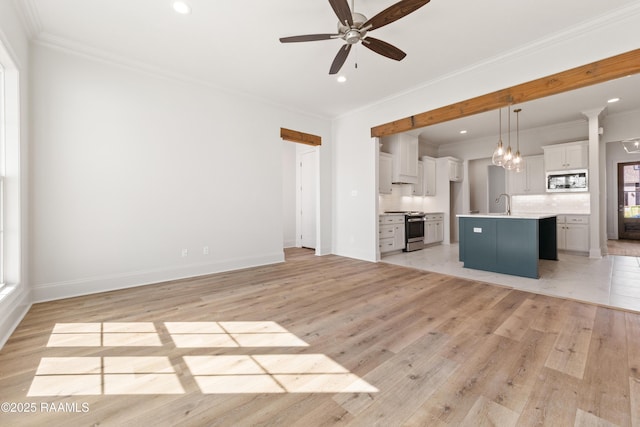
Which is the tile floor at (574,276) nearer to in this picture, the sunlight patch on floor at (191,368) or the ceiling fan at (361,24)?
the sunlight patch on floor at (191,368)

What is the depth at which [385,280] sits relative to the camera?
12.9 ft

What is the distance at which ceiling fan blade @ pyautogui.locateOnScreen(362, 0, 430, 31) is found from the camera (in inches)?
83.8

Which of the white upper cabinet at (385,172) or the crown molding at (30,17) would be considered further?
the white upper cabinet at (385,172)

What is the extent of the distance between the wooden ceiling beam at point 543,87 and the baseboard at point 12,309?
5457 millimetres

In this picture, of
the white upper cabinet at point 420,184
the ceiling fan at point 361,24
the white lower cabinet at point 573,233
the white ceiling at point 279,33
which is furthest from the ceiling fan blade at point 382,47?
the white lower cabinet at point 573,233

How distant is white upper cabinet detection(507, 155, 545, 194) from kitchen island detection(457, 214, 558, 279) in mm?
2181

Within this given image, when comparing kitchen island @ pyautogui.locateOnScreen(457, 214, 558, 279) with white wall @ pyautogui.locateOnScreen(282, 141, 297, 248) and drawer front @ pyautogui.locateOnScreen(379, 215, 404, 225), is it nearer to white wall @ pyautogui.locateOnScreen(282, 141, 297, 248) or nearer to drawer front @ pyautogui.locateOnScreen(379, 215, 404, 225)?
drawer front @ pyautogui.locateOnScreen(379, 215, 404, 225)

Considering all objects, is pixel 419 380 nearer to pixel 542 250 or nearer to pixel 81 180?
pixel 81 180

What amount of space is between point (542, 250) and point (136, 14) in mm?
7472

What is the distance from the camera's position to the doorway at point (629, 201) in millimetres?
7844

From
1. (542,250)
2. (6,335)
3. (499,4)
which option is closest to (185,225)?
(6,335)

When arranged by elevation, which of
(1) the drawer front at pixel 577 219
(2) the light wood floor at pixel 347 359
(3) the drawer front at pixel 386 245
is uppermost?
(1) the drawer front at pixel 577 219

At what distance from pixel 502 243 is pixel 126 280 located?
18.3 feet

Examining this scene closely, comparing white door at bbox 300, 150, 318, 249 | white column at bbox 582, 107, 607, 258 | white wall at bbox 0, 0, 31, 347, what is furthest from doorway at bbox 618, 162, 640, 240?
white wall at bbox 0, 0, 31, 347
